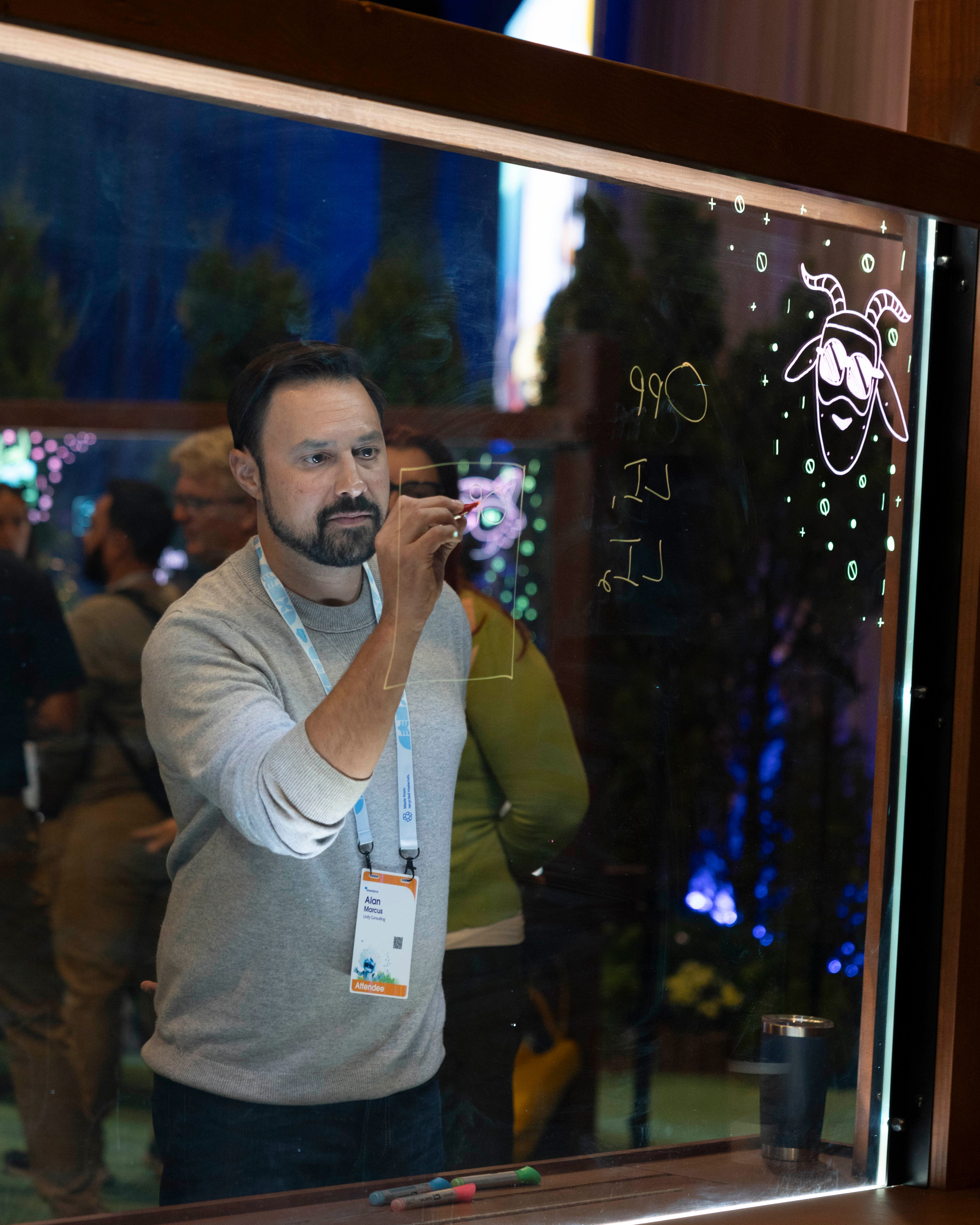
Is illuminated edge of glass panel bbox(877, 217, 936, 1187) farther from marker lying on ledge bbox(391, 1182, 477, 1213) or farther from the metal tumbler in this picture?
marker lying on ledge bbox(391, 1182, 477, 1213)

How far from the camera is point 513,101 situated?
1.14 m

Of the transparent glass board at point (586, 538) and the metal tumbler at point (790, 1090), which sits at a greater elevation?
the transparent glass board at point (586, 538)

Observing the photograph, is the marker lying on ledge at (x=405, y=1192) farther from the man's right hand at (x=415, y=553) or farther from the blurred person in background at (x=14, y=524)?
the blurred person in background at (x=14, y=524)

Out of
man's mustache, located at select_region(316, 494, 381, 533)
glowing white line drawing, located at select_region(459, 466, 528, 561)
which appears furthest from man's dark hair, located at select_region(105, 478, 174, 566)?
glowing white line drawing, located at select_region(459, 466, 528, 561)

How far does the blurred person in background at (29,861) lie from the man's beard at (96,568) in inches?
1.2

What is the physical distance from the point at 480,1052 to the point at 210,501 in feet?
1.84

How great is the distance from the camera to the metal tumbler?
1.36 metres

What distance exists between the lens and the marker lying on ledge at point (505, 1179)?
3.91ft

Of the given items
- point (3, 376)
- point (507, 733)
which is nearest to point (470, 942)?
point (507, 733)

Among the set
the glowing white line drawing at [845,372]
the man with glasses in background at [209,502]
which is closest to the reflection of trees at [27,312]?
the man with glasses in background at [209,502]

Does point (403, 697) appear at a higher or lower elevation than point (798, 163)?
lower

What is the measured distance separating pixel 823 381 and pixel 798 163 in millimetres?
227

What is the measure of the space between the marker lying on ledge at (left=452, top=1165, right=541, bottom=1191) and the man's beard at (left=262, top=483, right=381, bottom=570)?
573mm

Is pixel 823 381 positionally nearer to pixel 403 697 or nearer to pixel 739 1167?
pixel 403 697
